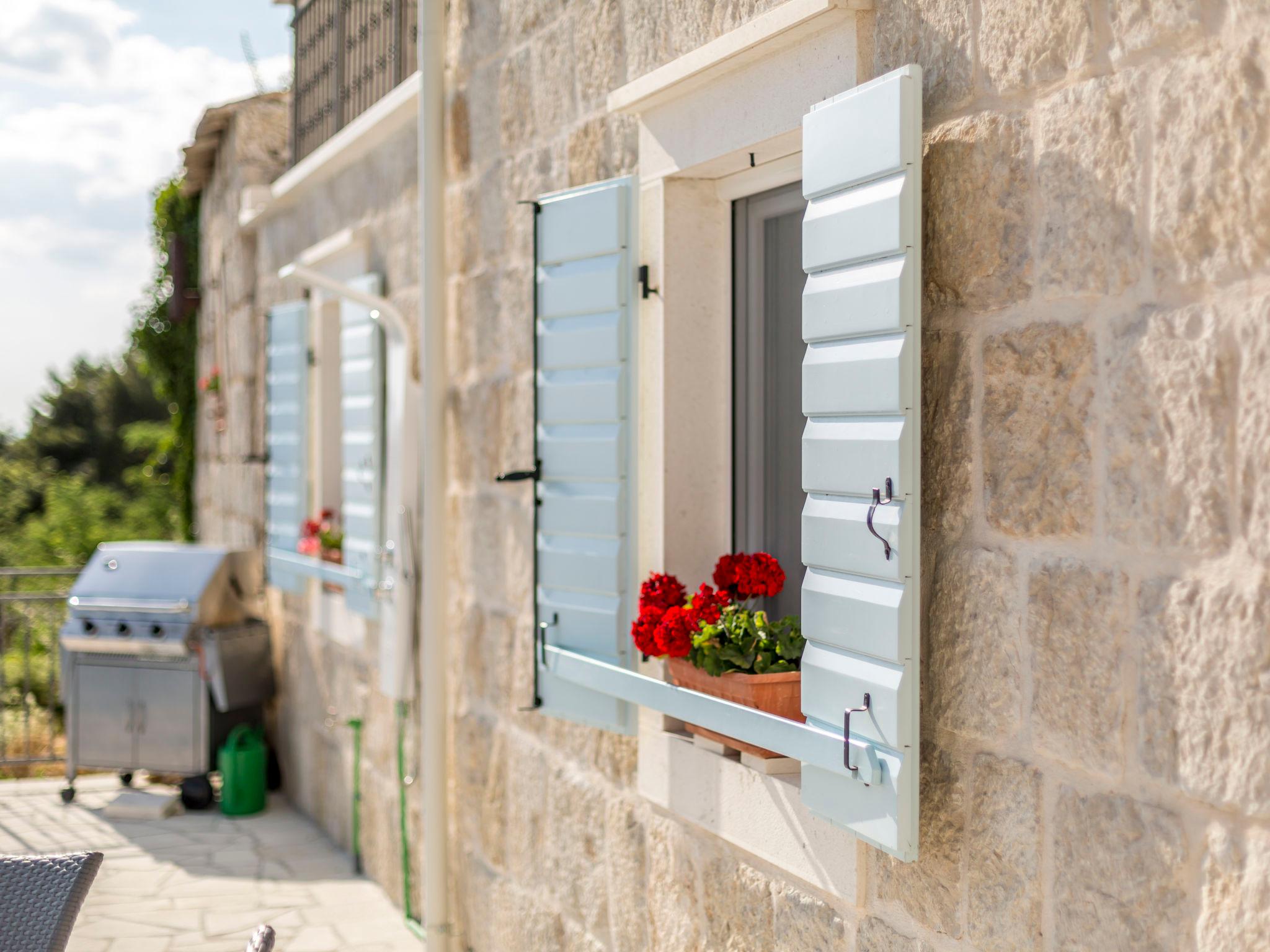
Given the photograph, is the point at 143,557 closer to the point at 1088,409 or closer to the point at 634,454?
the point at 634,454

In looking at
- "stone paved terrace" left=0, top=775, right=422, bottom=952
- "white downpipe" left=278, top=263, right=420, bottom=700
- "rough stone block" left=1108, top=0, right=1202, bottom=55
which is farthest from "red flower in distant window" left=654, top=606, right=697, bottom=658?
"white downpipe" left=278, top=263, right=420, bottom=700

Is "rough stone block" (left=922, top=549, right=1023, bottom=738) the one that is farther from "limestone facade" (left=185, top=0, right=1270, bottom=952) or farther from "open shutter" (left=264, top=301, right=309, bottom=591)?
"open shutter" (left=264, top=301, right=309, bottom=591)

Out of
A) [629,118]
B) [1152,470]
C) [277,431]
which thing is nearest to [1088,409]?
[1152,470]

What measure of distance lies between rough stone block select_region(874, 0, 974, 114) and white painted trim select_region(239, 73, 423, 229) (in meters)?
2.44

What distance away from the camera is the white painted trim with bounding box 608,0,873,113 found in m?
2.35

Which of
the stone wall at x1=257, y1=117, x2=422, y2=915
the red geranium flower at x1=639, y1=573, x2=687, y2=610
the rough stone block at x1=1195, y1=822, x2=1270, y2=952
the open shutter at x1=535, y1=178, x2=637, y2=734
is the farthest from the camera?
the stone wall at x1=257, y1=117, x2=422, y2=915

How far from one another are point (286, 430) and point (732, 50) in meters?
4.40

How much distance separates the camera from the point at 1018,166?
1953mm

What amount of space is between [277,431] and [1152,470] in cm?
554

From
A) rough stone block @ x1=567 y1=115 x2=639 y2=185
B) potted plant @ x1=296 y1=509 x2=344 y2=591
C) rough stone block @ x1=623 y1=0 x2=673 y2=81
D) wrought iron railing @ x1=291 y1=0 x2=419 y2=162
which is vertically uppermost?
wrought iron railing @ x1=291 y1=0 x2=419 y2=162

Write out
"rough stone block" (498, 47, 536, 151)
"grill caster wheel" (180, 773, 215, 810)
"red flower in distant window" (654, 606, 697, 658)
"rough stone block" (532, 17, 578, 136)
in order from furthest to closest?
"grill caster wheel" (180, 773, 215, 810), "rough stone block" (498, 47, 536, 151), "rough stone block" (532, 17, 578, 136), "red flower in distant window" (654, 606, 697, 658)

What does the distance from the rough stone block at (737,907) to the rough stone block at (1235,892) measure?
3.77 ft

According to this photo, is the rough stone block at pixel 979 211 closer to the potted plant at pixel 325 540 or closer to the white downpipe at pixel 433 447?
the white downpipe at pixel 433 447

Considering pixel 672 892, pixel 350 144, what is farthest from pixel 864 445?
pixel 350 144
